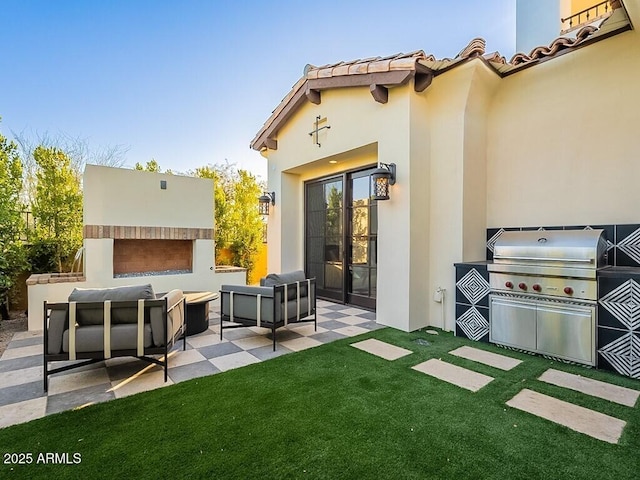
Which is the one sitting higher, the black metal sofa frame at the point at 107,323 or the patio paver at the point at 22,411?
the black metal sofa frame at the point at 107,323

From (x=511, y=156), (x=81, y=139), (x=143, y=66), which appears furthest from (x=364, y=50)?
(x=81, y=139)

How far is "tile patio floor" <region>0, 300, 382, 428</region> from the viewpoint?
2.81 metres

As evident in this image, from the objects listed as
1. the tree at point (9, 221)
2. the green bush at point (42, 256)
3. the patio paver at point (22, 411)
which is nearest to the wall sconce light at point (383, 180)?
the patio paver at point (22, 411)

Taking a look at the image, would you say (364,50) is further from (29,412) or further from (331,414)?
(29,412)

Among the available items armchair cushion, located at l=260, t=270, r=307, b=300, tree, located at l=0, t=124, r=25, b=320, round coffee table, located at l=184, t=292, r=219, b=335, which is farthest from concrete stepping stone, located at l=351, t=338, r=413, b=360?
tree, located at l=0, t=124, r=25, b=320

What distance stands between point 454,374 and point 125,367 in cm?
365

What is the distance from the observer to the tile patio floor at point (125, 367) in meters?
2.81

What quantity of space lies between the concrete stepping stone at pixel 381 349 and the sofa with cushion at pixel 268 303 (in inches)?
37.6

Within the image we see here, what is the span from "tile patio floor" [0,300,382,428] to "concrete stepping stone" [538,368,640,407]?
2.40m

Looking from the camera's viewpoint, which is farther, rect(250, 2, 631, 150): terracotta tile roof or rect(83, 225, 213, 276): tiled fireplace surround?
rect(83, 225, 213, 276): tiled fireplace surround

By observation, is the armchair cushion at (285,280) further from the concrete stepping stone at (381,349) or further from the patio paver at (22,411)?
the patio paver at (22,411)

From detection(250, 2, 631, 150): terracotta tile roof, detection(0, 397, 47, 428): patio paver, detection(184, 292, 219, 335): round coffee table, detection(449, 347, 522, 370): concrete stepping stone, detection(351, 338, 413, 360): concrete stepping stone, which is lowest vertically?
detection(449, 347, 522, 370): concrete stepping stone

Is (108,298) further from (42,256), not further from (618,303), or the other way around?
(618,303)

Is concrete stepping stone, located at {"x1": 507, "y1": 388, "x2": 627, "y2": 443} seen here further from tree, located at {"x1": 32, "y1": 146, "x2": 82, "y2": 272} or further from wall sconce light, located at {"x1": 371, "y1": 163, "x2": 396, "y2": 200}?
tree, located at {"x1": 32, "y1": 146, "x2": 82, "y2": 272}
